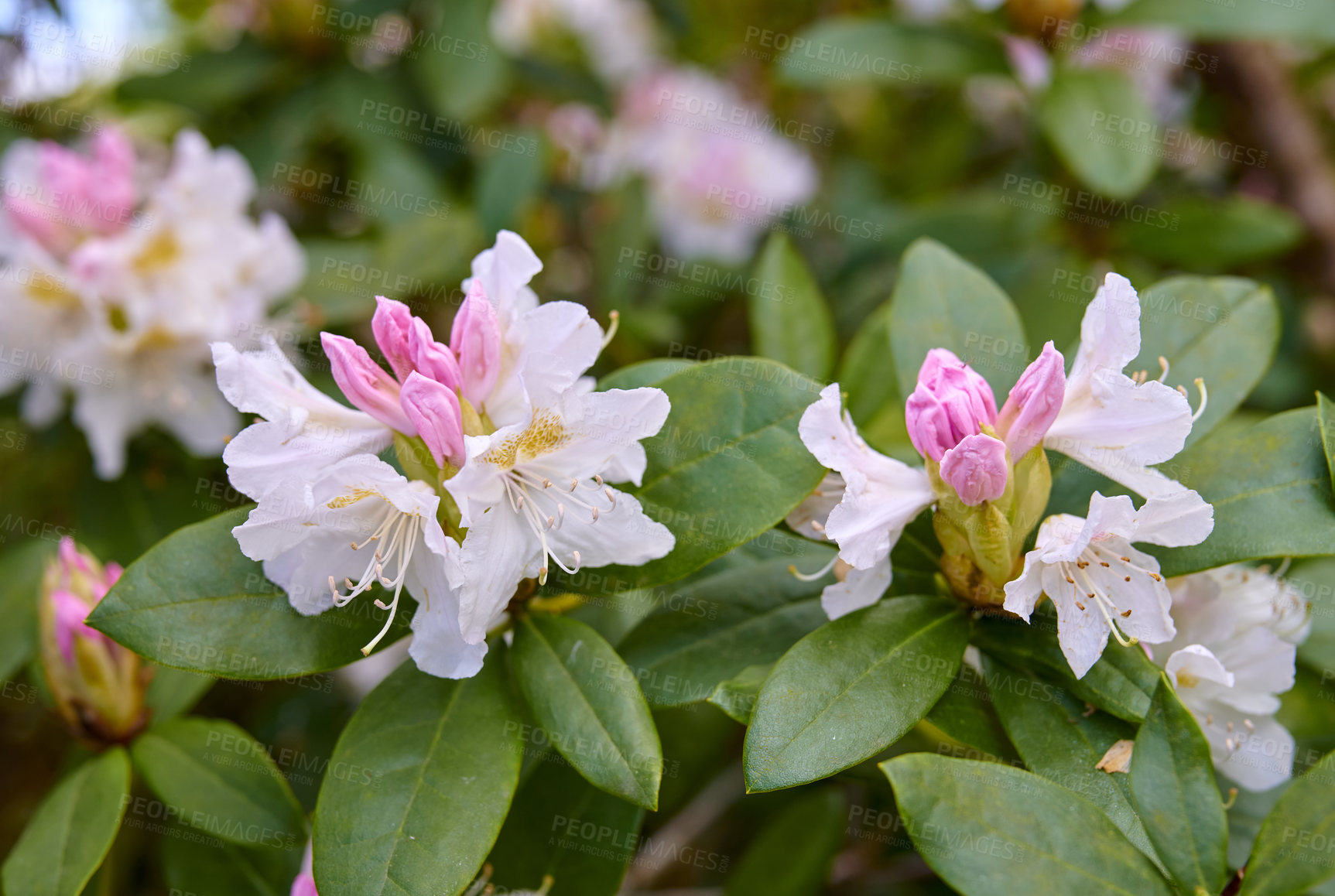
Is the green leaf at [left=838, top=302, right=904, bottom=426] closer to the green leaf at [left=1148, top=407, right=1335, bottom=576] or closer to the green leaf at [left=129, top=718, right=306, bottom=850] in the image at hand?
the green leaf at [left=1148, top=407, right=1335, bottom=576]

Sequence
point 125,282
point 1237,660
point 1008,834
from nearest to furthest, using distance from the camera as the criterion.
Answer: point 1008,834 → point 1237,660 → point 125,282

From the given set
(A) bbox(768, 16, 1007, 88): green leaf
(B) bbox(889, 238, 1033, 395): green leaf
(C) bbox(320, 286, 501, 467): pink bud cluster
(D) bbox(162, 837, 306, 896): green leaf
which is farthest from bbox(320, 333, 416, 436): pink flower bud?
(A) bbox(768, 16, 1007, 88): green leaf

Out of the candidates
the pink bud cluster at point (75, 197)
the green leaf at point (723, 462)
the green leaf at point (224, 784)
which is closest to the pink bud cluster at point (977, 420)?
the green leaf at point (723, 462)

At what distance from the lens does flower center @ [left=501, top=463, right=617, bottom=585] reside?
91cm

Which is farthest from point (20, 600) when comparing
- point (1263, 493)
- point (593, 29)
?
point (593, 29)

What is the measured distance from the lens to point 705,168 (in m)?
2.54

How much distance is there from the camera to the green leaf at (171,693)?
118cm

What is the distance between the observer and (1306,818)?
79 centimetres

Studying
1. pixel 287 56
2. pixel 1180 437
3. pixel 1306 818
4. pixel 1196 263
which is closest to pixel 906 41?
pixel 1196 263

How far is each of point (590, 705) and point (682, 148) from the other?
198 centimetres

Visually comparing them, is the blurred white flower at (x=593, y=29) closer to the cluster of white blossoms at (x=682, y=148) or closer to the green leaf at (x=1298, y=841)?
the cluster of white blossoms at (x=682, y=148)

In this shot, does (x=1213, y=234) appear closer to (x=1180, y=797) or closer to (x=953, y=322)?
(x=953, y=322)

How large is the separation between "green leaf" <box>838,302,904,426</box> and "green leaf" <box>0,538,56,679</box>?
3.72 ft

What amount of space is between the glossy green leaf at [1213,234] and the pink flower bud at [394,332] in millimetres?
1539
